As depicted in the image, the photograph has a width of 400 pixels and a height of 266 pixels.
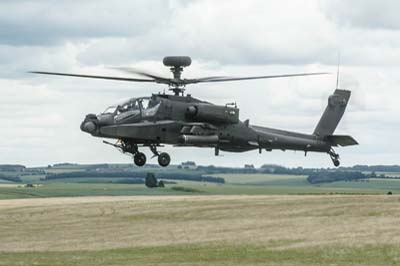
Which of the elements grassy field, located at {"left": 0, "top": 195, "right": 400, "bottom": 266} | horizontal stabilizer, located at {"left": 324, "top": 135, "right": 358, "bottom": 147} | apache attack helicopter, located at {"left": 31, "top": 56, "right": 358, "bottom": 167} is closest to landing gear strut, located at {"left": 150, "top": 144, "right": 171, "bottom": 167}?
apache attack helicopter, located at {"left": 31, "top": 56, "right": 358, "bottom": 167}

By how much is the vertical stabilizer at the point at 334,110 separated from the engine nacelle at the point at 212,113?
27.0ft

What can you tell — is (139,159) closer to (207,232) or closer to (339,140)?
(207,232)

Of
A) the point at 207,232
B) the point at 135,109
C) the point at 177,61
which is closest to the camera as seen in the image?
the point at 177,61

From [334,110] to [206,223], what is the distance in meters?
9.22

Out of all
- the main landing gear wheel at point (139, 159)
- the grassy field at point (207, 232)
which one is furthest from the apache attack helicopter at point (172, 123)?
the grassy field at point (207, 232)

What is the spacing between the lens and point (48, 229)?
61531 mm

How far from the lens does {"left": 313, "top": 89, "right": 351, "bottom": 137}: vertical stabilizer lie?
56.7 metres

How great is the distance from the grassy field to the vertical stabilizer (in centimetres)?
487

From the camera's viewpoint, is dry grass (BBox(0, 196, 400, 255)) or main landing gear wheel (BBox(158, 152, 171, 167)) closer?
main landing gear wheel (BBox(158, 152, 171, 167))

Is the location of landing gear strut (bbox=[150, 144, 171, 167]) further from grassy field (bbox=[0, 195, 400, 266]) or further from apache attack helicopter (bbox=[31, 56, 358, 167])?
grassy field (bbox=[0, 195, 400, 266])

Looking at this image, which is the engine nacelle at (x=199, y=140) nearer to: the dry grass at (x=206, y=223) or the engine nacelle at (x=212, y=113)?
the engine nacelle at (x=212, y=113)

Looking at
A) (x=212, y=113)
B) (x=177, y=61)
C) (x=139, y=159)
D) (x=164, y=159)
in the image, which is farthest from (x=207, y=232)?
(x=177, y=61)

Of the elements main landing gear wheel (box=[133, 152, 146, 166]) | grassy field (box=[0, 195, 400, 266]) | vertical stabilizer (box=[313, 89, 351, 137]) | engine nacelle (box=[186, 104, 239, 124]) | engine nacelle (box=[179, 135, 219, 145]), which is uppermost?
vertical stabilizer (box=[313, 89, 351, 137])

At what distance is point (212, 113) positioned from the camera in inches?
1929
